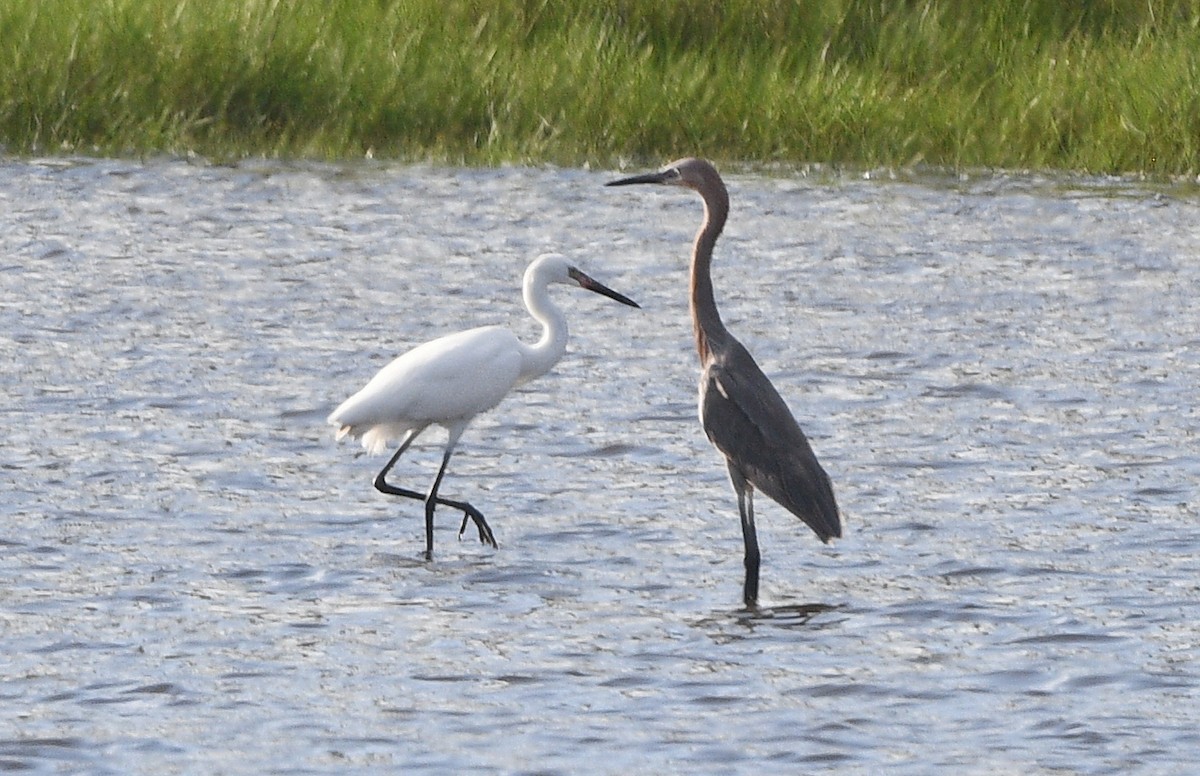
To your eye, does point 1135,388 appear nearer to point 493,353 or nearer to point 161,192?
point 493,353

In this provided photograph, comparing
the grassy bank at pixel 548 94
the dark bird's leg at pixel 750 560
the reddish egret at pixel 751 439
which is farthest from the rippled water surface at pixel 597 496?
the grassy bank at pixel 548 94

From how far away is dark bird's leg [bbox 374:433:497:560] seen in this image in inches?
285

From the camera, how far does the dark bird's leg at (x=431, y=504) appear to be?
23.7 ft

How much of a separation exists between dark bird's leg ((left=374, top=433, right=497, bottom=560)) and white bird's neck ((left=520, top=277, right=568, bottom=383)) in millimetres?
451

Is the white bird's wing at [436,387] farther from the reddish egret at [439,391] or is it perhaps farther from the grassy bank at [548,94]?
the grassy bank at [548,94]

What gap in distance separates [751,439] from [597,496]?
111 centimetres

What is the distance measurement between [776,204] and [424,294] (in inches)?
112

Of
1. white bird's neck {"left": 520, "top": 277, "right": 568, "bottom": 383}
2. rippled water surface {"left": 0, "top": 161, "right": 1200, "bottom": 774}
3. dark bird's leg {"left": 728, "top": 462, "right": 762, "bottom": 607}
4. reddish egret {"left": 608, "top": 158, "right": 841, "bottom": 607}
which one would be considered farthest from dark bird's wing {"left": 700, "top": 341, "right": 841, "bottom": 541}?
white bird's neck {"left": 520, "top": 277, "right": 568, "bottom": 383}

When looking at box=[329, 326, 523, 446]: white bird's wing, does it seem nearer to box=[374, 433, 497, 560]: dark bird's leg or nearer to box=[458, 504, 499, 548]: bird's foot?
box=[374, 433, 497, 560]: dark bird's leg

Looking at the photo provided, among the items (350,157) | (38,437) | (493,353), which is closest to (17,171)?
(350,157)

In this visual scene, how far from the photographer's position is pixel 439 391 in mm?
7590

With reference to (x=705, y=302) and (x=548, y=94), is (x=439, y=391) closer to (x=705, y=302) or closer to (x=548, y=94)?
(x=705, y=302)

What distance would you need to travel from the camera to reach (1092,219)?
43.1ft

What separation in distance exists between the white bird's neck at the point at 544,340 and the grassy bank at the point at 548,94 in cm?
593
